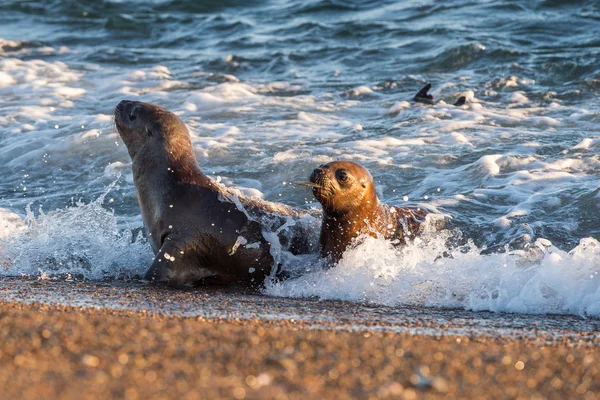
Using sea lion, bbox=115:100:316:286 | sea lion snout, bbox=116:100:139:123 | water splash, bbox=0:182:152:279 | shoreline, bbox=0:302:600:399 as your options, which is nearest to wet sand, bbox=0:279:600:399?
shoreline, bbox=0:302:600:399

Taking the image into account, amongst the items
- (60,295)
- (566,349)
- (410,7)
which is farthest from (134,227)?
(410,7)

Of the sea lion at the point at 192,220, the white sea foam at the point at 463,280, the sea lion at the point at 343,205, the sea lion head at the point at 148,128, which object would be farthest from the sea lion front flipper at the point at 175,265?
the sea lion at the point at 343,205

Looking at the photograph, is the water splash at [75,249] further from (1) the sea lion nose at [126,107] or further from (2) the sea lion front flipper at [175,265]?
(1) the sea lion nose at [126,107]

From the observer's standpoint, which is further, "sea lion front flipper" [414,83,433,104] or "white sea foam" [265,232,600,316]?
"sea lion front flipper" [414,83,433,104]

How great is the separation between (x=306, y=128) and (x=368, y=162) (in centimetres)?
178

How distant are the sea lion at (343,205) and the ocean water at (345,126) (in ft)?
0.52

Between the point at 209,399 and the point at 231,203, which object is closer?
the point at 209,399

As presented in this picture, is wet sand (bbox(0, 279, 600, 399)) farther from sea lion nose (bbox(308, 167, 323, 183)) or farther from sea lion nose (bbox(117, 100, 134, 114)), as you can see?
sea lion nose (bbox(117, 100, 134, 114))

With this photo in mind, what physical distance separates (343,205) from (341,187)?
0.48 ft

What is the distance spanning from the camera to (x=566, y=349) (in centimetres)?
464

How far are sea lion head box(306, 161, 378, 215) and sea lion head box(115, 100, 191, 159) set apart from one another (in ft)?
4.33

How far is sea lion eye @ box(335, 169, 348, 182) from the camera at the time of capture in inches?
288

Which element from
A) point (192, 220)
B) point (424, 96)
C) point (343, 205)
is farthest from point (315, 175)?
point (424, 96)

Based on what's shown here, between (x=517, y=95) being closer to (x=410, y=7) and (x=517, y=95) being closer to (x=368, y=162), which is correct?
(x=368, y=162)
